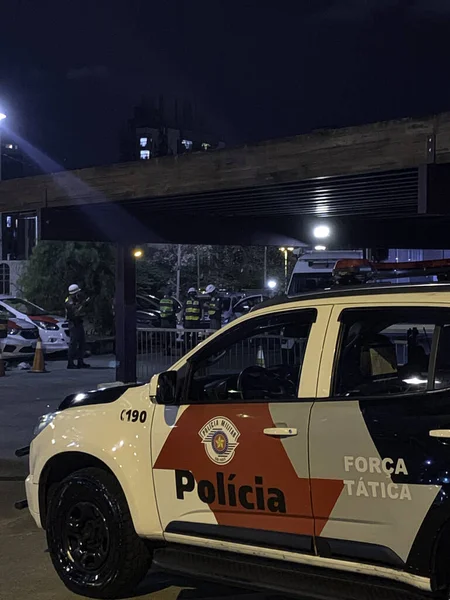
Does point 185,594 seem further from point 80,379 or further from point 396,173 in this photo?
point 80,379

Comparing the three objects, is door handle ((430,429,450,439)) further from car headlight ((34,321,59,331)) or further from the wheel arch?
car headlight ((34,321,59,331))

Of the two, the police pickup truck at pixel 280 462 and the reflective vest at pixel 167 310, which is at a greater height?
the reflective vest at pixel 167 310

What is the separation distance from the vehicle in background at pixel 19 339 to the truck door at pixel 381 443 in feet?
49.7

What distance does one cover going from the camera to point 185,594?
518 centimetres

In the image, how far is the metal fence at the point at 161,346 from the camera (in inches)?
488

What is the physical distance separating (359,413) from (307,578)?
93 cm

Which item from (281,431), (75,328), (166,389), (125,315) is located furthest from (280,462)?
(75,328)

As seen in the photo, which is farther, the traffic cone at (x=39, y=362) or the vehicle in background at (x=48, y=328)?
the vehicle in background at (x=48, y=328)

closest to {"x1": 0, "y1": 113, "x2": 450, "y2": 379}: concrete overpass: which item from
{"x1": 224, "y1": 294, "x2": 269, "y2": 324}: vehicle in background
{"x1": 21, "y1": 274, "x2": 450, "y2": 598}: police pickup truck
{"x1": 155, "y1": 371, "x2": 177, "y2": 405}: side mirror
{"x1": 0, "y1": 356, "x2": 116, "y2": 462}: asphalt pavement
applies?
{"x1": 0, "y1": 356, "x2": 116, "y2": 462}: asphalt pavement

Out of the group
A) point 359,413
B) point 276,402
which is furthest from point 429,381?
point 276,402

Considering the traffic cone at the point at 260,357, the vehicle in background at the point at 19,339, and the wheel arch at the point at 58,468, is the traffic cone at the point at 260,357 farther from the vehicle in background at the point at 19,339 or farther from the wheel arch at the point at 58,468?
the vehicle in background at the point at 19,339

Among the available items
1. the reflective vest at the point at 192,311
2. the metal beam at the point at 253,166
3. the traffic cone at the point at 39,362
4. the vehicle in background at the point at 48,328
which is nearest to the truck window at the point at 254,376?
the metal beam at the point at 253,166

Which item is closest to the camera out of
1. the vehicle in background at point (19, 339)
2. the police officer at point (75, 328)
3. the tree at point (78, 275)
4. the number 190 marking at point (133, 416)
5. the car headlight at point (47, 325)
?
the number 190 marking at point (133, 416)

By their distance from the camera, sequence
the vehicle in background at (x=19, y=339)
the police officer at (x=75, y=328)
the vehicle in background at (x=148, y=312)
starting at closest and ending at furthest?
the police officer at (x=75, y=328) < the vehicle in background at (x=19, y=339) < the vehicle in background at (x=148, y=312)
